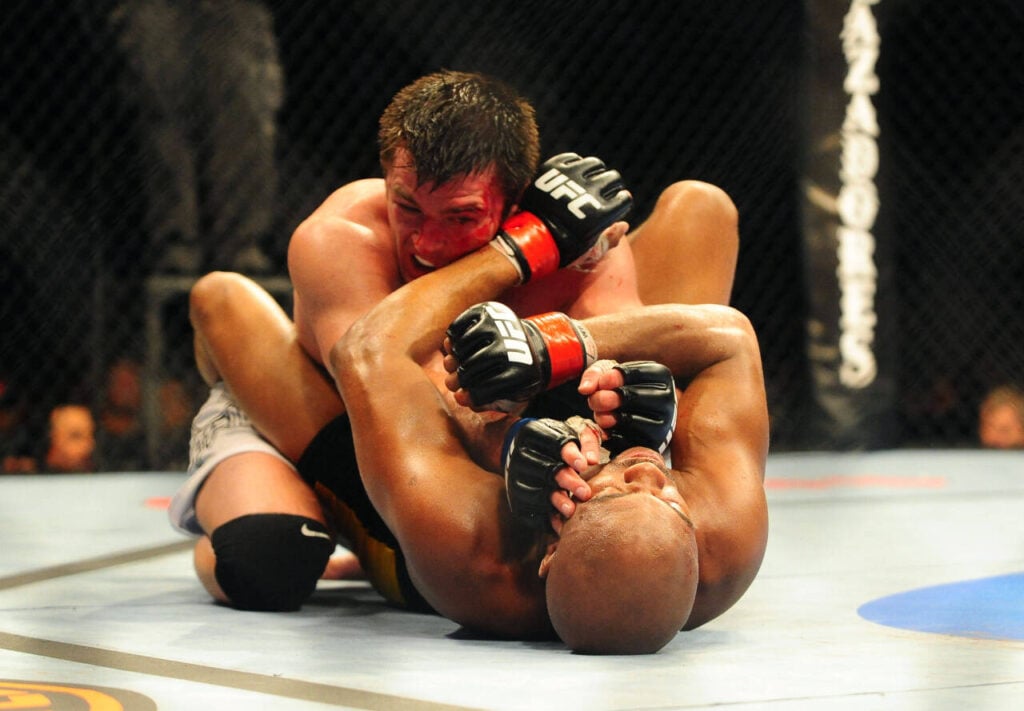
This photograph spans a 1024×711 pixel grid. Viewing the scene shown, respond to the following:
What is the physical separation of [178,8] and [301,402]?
2.39 metres

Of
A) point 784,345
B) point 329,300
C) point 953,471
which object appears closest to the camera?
point 329,300

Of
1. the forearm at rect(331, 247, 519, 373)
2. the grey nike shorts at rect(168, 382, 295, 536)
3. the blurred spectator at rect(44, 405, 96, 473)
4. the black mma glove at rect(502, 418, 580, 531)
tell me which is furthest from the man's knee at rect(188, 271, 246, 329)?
the blurred spectator at rect(44, 405, 96, 473)

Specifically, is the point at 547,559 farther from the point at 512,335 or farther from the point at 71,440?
the point at 71,440

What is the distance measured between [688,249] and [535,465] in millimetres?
763

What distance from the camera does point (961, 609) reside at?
1706 millimetres

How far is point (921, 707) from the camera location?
1.13 m

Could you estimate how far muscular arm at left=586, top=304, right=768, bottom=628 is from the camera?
4.91 feet

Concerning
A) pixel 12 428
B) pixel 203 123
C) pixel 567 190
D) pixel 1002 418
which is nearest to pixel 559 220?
pixel 567 190

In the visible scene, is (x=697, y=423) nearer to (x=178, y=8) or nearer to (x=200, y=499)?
(x=200, y=499)

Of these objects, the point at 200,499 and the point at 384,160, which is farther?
the point at 200,499

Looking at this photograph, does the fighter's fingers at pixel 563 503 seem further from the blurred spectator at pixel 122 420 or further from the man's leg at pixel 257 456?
the blurred spectator at pixel 122 420

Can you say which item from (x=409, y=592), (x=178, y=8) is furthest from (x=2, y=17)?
(x=409, y=592)

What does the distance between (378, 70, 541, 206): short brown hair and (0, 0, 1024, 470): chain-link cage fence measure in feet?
7.44

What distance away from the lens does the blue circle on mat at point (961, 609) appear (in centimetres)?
157
